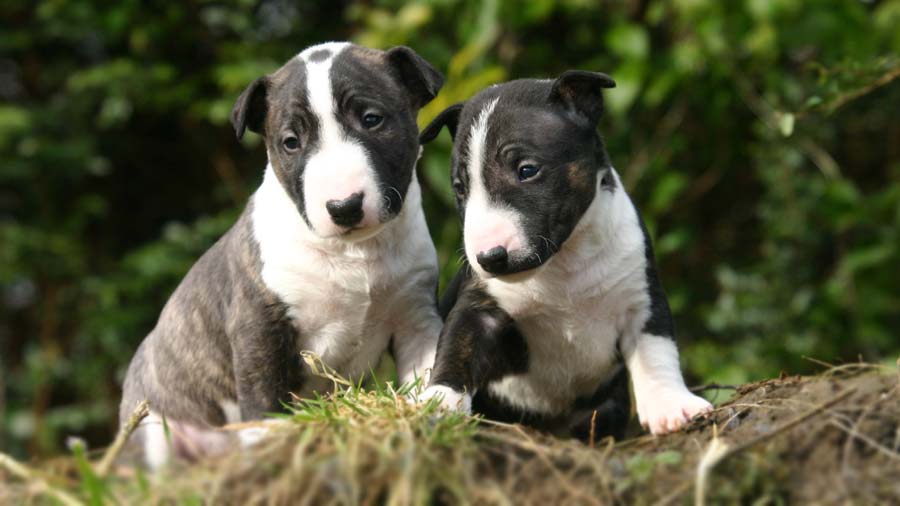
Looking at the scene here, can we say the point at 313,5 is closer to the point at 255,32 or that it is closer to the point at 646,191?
the point at 255,32

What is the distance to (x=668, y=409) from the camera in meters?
3.58

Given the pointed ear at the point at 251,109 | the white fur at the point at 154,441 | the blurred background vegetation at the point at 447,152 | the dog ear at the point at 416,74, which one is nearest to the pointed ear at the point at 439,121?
the dog ear at the point at 416,74

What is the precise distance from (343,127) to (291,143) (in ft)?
0.74

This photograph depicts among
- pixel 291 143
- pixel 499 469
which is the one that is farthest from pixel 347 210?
pixel 499 469

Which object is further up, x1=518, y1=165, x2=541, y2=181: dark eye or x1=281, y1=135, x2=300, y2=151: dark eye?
x1=281, y1=135, x2=300, y2=151: dark eye

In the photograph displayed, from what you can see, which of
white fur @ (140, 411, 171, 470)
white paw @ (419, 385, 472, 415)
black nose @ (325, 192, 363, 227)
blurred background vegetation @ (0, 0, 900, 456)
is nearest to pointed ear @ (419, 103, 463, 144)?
black nose @ (325, 192, 363, 227)

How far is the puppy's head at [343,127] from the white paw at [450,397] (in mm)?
569

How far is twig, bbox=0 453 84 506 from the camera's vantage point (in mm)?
2627

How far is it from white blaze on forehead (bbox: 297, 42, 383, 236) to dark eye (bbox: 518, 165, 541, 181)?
0.47 meters

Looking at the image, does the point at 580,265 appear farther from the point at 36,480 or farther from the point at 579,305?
the point at 36,480

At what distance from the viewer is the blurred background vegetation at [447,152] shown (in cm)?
670

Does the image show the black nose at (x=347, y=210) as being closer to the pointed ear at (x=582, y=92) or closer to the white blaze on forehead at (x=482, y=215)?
the white blaze on forehead at (x=482, y=215)

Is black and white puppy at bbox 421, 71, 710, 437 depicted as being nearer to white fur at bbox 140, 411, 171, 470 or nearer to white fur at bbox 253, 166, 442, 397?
white fur at bbox 253, 166, 442, 397

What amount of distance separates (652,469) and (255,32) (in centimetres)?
581
